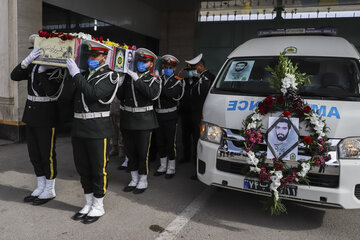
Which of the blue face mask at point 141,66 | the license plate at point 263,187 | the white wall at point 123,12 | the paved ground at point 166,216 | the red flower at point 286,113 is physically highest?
the white wall at point 123,12

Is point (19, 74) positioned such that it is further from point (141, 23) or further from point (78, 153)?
point (141, 23)

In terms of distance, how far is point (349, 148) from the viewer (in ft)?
10.5

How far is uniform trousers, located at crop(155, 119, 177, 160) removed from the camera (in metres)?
5.27

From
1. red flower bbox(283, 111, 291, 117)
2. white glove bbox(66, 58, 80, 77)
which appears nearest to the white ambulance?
red flower bbox(283, 111, 291, 117)

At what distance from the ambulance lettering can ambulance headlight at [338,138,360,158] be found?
0.87 feet

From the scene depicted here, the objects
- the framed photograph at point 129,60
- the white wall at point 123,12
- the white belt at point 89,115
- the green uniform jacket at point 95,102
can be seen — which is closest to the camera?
the green uniform jacket at point 95,102

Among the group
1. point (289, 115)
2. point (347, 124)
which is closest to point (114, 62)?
point (289, 115)

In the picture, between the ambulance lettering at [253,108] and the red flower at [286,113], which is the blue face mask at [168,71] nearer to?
the ambulance lettering at [253,108]

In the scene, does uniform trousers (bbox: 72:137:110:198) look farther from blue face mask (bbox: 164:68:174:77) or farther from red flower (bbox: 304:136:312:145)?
red flower (bbox: 304:136:312:145)

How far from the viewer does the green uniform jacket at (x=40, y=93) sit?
3859mm

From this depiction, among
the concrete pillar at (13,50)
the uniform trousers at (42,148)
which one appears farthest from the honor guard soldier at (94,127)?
the concrete pillar at (13,50)

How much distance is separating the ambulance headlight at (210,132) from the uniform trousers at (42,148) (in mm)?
1880

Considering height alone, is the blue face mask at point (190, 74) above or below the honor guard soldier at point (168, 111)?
above

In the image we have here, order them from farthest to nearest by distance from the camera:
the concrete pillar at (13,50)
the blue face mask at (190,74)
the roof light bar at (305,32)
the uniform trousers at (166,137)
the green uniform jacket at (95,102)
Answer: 1. the concrete pillar at (13,50)
2. the blue face mask at (190,74)
3. the uniform trousers at (166,137)
4. the roof light bar at (305,32)
5. the green uniform jacket at (95,102)
